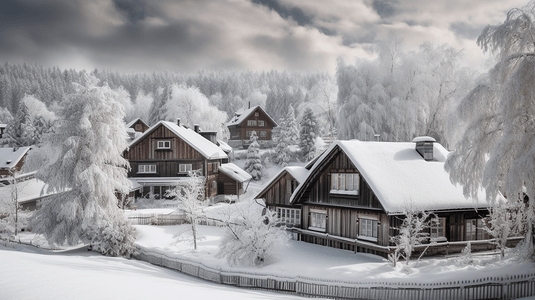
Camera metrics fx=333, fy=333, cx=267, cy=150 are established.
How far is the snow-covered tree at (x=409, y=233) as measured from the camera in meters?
16.2

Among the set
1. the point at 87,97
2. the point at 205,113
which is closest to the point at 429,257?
the point at 87,97

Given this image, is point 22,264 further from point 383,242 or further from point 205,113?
point 205,113

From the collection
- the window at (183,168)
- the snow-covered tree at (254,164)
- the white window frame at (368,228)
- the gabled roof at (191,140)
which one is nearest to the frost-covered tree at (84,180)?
the white window frame at (368,228)

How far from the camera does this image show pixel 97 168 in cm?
2105

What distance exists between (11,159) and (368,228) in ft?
148

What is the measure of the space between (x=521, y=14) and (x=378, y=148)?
32.6ft

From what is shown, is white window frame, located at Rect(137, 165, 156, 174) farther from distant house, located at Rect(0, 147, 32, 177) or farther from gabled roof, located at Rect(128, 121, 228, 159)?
distant house, located at Rect(0, 147, 32, 177)

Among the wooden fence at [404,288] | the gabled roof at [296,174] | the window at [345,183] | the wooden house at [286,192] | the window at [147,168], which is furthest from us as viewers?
the window at [147,168]

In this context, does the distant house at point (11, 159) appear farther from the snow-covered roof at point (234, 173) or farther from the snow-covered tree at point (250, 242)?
the snow-covered tree at point (250, 242)

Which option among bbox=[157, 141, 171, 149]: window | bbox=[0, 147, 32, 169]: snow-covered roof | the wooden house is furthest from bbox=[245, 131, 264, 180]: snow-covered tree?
bbox=[0, 147, 32, 169]: snow-covered roof

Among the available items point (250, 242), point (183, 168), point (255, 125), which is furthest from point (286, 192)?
point (255, 125)

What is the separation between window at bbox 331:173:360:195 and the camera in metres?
20.0

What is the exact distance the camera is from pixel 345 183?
67.3 ft

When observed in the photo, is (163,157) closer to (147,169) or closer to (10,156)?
(147,169)
